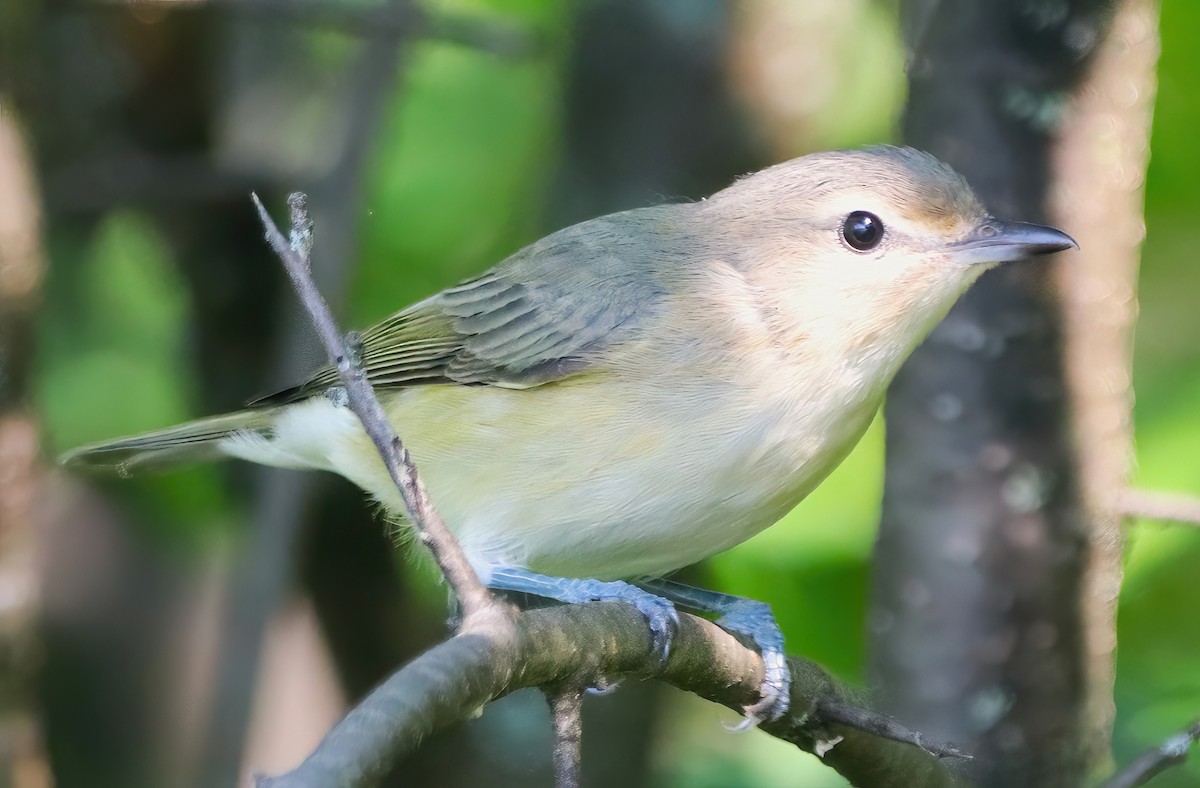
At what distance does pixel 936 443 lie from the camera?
3.72m

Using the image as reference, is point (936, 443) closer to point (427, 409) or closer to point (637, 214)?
point (637, 214)

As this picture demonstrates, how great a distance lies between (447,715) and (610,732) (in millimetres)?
2740

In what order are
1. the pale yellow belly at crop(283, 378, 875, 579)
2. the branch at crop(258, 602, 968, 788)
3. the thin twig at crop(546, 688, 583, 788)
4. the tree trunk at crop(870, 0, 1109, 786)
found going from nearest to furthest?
the branch at crop(258, 602, 968, 788) → the thin twig at crop(546, 688, 583, 788) → the pale yellow belly at crop(283, 378, 875, 579) → the tree trunk at crop(870, 0, 1109, 786)

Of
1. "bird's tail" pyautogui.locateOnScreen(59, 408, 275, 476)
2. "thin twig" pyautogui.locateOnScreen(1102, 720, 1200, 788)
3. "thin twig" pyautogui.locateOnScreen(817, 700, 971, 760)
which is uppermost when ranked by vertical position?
"bird's tail" pyautogui.locateOnScreen(59, 408, 275, 476)

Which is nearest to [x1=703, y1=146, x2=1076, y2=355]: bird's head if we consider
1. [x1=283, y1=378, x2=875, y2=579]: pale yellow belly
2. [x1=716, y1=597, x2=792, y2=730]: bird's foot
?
[x1=283, y1=378, x2=875, y2=579]: pale yellow belly

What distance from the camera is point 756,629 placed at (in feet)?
8.98

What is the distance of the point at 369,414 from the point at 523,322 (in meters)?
1.28

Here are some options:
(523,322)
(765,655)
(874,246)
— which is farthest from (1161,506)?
(523,322)

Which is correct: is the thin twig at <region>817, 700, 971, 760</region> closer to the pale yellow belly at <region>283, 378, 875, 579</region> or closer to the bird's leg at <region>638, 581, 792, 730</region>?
the bird's leg at <region>638, 581, 792, 730</region>

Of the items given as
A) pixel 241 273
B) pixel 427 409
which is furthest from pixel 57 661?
pixel 427 409

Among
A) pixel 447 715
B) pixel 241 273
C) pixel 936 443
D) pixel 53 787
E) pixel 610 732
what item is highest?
pixel 241 273

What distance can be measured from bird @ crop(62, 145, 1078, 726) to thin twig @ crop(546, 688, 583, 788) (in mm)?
385

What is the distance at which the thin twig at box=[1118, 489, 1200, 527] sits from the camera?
311cm

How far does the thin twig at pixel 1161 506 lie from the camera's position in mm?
3109
